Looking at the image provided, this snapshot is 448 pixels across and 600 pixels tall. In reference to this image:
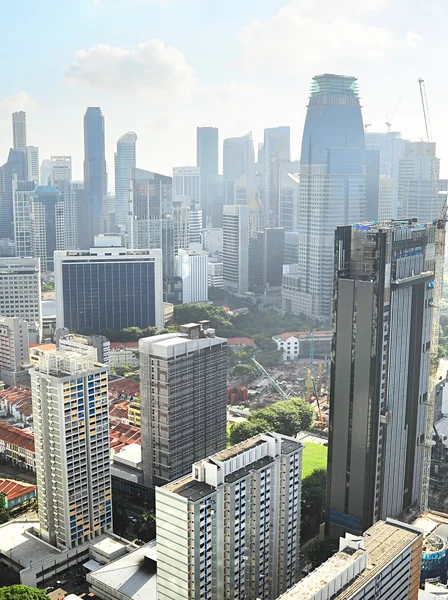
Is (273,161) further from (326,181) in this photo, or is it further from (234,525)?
(234,525)

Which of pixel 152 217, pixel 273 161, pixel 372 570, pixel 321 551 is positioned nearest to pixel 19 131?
pixel 273 161

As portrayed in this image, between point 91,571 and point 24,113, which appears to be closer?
point 91,571

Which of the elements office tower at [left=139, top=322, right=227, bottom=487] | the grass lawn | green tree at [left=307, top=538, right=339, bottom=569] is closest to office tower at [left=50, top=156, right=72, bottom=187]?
the grass lawn

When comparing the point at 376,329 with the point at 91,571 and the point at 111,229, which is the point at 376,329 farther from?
the point at 111,229

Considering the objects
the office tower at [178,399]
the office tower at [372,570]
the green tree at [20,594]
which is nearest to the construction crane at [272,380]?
the office tower at [178,399]

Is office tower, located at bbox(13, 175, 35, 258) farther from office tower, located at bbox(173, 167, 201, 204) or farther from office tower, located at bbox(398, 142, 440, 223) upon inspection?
office tower, located at bbox(398, 142, 440, 223)

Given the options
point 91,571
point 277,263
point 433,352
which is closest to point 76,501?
point 91,571

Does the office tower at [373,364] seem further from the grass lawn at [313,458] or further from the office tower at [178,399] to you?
the office tower at [178,399]
